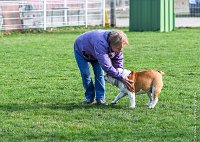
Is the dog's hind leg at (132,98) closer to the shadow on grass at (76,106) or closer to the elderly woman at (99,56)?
the elderly woman at (99,56)

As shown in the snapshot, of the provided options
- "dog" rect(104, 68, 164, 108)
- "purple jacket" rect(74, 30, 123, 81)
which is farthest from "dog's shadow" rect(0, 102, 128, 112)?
"purple jacket" rect(74, 30, 123, 81)

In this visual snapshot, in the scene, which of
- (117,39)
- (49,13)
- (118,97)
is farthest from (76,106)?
(49,13)

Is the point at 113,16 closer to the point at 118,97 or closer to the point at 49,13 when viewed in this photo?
the point at 49,13

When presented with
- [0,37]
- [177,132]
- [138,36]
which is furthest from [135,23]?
[177,132]

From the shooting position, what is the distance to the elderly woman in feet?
28.9

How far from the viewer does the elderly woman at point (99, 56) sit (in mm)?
8820

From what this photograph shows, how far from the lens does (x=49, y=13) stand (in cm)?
2698

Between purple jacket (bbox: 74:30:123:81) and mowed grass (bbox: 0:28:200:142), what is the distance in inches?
23.6

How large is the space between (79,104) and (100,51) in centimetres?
109

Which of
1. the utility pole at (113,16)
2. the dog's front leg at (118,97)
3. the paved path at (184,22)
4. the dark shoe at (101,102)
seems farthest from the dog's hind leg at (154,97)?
the paved path at (184,22)

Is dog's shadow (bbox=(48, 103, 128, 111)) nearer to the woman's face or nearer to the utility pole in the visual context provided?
the woman's face

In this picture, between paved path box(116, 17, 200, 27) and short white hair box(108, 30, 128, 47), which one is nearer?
short white hair box(108, 30, 128, 47)

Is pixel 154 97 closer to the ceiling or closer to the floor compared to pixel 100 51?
closer to the floor

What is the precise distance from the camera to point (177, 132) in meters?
7.75
